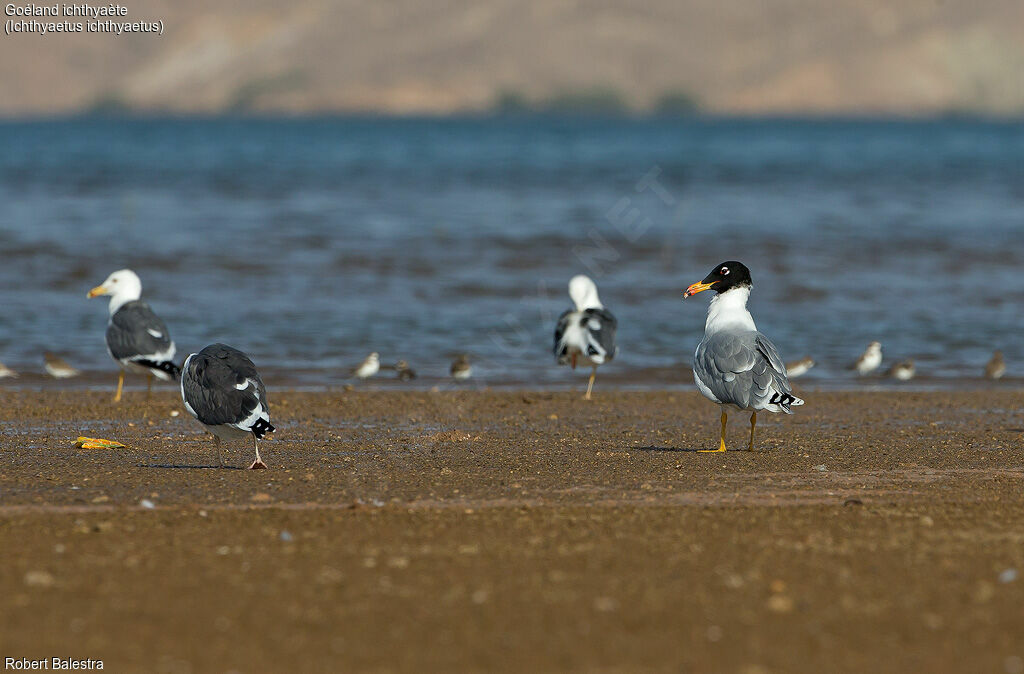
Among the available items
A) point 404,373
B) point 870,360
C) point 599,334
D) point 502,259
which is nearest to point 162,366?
point 404,373

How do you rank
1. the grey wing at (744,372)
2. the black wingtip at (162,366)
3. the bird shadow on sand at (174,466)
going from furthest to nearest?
the black wingtip at (162,366), the grey wing at (744,372), the bird shadow on sand at (174,466)

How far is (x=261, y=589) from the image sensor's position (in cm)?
669

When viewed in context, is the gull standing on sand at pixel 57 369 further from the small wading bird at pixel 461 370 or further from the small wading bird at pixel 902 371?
the small wading bird at pixel 902 371

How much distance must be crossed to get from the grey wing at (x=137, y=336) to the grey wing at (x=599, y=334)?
170 inches

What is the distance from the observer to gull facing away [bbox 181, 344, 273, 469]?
9.88 metres

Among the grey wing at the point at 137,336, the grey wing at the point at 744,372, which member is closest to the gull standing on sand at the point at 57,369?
the grey wing at the point at 137,336

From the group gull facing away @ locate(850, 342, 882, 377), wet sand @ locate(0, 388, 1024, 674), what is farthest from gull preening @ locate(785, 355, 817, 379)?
wet sand @ locate(0, 388, 1024, 674)

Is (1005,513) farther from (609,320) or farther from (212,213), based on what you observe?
(212,213)

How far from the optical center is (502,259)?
29.0m

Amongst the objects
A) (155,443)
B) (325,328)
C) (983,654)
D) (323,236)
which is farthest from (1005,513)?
(323,236)

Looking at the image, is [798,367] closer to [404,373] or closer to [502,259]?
[404,373]

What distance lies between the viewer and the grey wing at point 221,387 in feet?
32.4

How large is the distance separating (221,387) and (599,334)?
6.29 meters

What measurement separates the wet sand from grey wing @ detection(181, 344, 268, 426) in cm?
42
